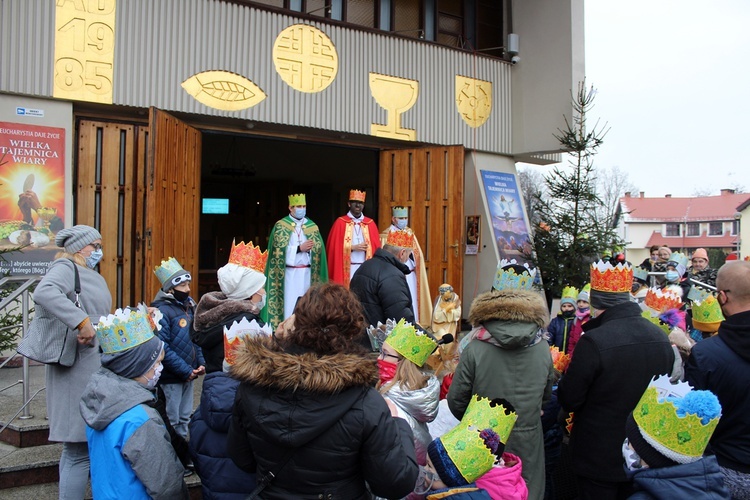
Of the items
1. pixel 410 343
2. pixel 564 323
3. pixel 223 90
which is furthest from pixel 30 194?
pixel 564 323

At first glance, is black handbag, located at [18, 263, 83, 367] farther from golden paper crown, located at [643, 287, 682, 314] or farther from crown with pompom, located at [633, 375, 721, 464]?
golden paper crown, located at [643, 287, 682, 314]

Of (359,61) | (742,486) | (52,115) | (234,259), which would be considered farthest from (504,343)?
(359,61)

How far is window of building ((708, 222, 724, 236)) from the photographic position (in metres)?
58.2

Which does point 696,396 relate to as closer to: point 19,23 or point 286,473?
point 286,473

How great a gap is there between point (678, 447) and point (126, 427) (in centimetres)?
227

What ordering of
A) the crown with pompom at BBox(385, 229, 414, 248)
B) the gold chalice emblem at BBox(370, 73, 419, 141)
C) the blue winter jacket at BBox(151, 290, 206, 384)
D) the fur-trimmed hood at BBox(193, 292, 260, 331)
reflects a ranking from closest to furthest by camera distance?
the fur-trimmed hood at BBox(193, 292, 260, 331), the blue winter jacket at BBox(151, 290, 206, 384), the crown with pompom at BBox(385, 229, 414, 248), the gold chalice emblem at BBox(370, 73, 419, 141)

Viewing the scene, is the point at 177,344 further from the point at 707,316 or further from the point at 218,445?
the point at 707,316

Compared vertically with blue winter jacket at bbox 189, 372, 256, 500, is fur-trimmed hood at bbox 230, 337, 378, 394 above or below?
above

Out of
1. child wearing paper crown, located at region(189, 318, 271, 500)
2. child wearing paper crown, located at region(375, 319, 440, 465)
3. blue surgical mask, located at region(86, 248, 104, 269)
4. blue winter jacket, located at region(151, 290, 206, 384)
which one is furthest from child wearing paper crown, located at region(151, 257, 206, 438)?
child wearing paper crown, located at region(375, 319, 440, 465)

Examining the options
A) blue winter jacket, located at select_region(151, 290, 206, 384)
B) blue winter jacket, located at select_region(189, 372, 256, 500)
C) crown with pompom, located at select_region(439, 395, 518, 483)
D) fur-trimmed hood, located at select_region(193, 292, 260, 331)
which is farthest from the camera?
blue winter jacket, located at select_region(151, 290, 206, 384)

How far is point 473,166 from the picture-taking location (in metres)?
11.6

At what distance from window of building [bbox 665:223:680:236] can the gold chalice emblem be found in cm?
5669

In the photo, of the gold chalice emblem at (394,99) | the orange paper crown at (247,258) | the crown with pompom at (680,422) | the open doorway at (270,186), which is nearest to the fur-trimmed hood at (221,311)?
the orange paper crown at (247,258)

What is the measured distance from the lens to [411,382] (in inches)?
119
